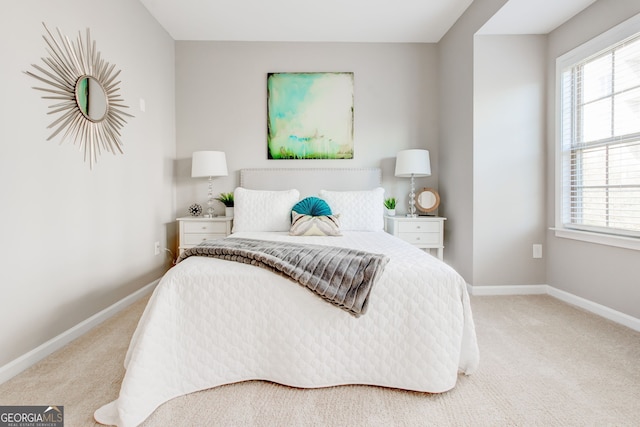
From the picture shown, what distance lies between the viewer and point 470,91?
9.86 ft

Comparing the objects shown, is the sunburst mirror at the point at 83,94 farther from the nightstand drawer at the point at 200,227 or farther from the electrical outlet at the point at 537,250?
the electrical outlet at the point at 537,250

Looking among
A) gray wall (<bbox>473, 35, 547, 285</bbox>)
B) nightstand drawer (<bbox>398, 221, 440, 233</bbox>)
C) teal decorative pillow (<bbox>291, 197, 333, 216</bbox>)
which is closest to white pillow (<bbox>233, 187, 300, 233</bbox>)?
teal decorative pillow (<bbox>291, 197, 333, 216</bbox>)

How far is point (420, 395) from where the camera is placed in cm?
148

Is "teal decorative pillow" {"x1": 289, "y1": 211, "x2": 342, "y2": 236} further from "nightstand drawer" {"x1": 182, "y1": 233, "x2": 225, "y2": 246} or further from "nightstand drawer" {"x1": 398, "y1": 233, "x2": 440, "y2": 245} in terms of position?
"nightstand drawer" {"x1": 182, "y1": 233, "x2": 225, "y2": 246}

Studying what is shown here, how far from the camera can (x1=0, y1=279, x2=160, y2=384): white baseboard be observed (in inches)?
64.6

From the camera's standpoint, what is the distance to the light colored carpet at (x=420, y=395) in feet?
4.35

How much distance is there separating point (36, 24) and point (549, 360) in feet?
11.2

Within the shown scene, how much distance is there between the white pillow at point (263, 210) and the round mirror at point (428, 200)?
136 cm

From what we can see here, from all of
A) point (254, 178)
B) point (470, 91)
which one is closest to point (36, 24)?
point (254, 178)

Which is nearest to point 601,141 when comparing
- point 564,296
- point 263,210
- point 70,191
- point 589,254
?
point 589,254

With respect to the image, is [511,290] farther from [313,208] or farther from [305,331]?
[305,331]

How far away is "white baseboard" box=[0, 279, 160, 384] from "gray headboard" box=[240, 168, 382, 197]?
166cm

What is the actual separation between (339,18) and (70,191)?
8.95 ft

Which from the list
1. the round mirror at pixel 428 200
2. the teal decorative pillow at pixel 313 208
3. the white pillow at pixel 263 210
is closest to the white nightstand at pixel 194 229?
the white pillow at pixel 263 210
